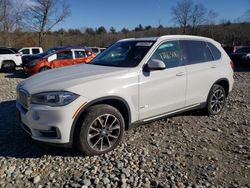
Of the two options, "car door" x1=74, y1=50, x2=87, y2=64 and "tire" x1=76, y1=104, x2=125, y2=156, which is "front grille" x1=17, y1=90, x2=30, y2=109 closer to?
"tire" x1=76, y1=104, x2=125, y2=156

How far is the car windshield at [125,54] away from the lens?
4.62m

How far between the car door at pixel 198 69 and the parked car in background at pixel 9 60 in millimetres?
14041

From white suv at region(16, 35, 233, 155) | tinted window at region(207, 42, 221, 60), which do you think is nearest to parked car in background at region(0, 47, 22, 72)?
white suv at region(16, 35, 233, 155)

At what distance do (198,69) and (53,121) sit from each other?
2971 millimetres

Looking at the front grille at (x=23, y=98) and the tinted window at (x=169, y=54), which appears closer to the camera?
the front grille at (x=23, y=98)

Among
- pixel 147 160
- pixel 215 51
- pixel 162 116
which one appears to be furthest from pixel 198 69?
→ pixel 147 160

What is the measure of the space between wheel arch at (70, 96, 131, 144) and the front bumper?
61 mm

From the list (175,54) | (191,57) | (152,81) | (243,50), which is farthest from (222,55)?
(243,50)

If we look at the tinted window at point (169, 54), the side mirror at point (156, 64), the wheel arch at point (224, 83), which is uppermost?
the tinted window at point (169, 54)

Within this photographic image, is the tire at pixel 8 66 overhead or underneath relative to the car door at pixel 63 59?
underneath

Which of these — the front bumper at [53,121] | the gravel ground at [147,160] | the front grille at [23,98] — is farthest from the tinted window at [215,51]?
the front grille at [23,98]

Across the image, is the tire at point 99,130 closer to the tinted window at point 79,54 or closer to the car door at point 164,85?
the car door at point 164,85

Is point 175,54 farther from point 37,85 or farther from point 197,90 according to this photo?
point 37,85

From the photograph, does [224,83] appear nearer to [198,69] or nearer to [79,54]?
[198,69]
